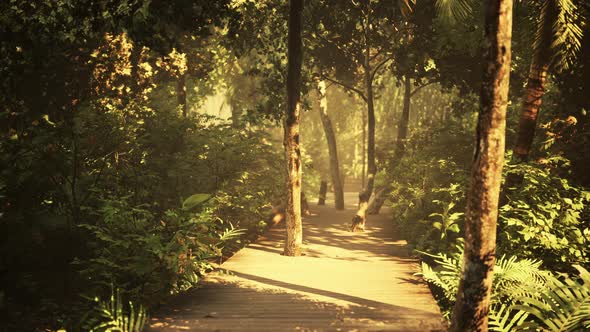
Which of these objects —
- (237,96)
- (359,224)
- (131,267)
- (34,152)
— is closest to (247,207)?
(359,224)

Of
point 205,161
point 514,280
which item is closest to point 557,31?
point 514,280

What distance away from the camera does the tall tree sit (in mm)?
10352

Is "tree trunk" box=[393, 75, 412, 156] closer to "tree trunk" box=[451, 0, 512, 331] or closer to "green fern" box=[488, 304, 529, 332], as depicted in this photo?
"green fern" box=[488, 304, 529, 332]

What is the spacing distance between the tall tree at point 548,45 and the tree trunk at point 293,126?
5143mm

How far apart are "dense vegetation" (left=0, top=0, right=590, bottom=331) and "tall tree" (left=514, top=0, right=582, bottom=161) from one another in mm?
38

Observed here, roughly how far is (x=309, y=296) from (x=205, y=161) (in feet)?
29.7

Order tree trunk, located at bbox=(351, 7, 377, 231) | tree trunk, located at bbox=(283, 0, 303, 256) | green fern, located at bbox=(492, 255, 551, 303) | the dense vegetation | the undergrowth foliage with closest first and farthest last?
1. the undergrowth foliage
2. green fern, located at bbox=(492, 255, 551, 303)
3. the dense vegetation
4. tree trunk, located at bbox=(283, 0, 303, 256)
5. tree trunk, located at bbox=(351, 7, 377, 231)

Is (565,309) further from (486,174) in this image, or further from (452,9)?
(452,9)

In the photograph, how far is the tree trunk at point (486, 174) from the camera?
21.1ft

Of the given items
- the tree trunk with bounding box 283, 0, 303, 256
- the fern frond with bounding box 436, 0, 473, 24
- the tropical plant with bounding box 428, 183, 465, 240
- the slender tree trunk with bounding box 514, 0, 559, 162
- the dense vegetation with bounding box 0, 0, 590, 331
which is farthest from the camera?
the tree trunk with bounding box 283, 0, 303, 256

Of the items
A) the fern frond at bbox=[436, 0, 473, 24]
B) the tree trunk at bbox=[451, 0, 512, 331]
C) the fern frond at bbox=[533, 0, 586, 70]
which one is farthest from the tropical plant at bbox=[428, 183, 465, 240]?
the tree trunk at bbox=[451, 0, 512, 331]

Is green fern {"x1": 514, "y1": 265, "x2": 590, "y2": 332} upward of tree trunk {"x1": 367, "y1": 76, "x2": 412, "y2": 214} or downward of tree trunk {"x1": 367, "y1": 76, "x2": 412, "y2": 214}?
downward

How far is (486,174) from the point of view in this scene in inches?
260

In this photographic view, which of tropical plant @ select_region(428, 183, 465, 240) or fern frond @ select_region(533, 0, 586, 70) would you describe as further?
tropical plant @ select_region(428, 183, 465, 240)
